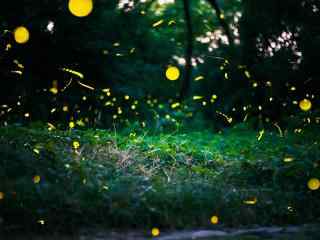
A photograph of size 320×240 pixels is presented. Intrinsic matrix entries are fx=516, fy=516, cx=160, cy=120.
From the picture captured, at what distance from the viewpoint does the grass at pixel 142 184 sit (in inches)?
184

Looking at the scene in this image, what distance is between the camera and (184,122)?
12.3m

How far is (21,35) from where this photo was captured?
9867mm

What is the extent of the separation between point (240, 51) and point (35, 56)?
14.8ft

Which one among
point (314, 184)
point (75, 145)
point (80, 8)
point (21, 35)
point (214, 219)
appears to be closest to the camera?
point (214, 219)

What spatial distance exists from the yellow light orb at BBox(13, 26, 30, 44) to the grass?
3.54 metres

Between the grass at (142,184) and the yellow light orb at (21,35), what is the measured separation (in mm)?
3544

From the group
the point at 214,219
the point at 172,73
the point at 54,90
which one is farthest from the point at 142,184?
the point at 172,73

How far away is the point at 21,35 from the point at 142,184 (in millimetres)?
5542

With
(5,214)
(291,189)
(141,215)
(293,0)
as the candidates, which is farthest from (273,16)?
(5,214)

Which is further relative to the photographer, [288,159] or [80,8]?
[80,8]

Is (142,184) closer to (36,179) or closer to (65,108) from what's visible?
(36,179)

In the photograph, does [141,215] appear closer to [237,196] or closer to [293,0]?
[237,196]

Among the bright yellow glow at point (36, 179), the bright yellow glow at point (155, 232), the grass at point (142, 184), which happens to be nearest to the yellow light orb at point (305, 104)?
the grass at point (142, 184)

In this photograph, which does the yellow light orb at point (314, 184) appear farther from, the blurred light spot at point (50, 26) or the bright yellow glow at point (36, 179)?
the blurred light spot at point (50, 26)
